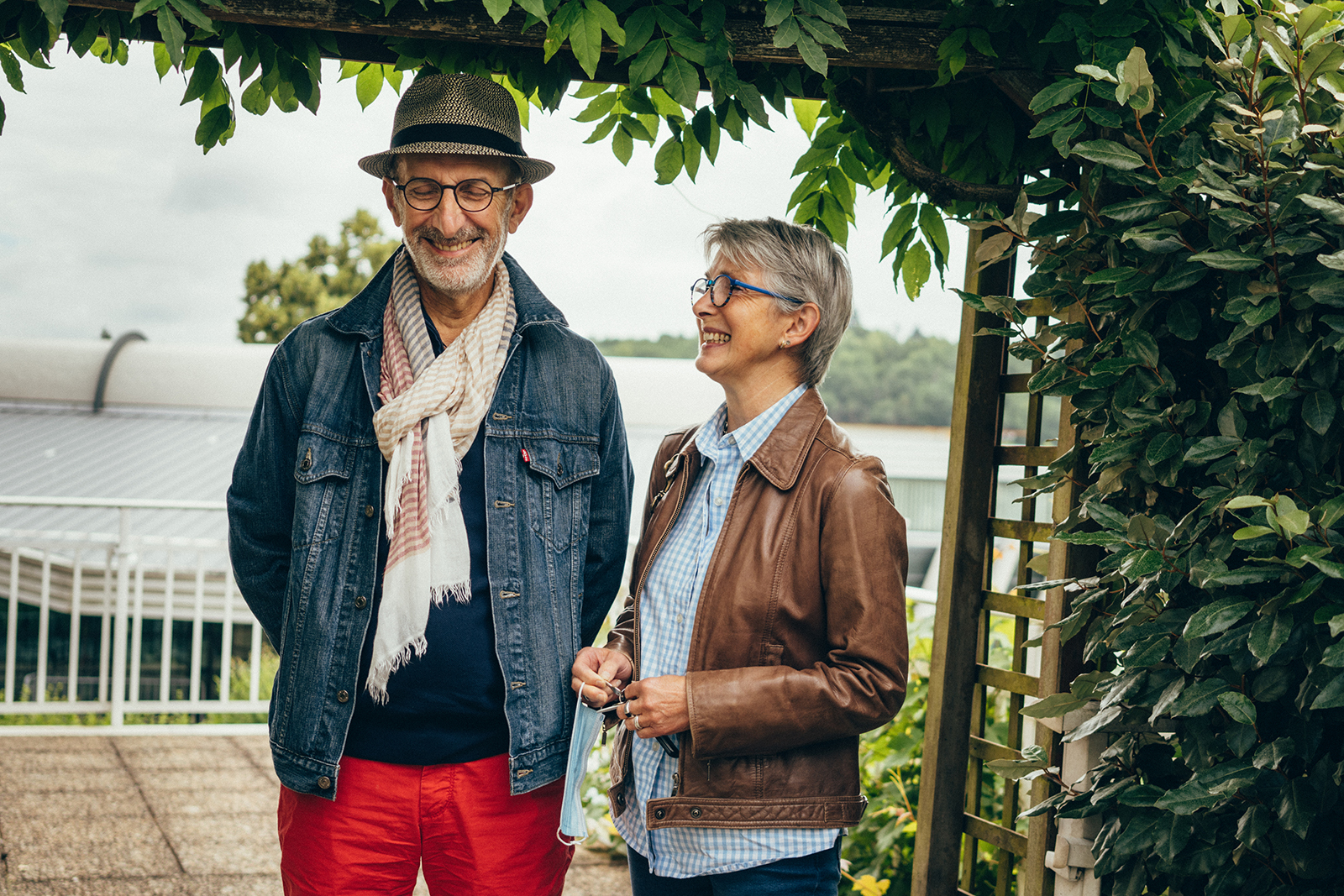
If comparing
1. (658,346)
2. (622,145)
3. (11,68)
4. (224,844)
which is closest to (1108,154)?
(622,145)

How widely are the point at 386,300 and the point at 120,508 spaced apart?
13.0ft

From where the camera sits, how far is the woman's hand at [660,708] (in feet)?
5.12

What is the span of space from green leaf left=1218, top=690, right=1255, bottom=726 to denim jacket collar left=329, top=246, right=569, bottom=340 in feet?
4.07

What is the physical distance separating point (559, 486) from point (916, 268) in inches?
42.8

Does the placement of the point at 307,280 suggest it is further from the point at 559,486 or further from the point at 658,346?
the point at 658,346

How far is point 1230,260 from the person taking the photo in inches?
60.7

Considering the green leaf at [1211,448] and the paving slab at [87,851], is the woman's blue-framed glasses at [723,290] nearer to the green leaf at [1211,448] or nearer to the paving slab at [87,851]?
the green leaf at [1211,448]

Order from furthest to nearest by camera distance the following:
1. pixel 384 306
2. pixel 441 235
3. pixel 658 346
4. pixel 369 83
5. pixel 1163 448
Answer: pixel 658 346, pixel 369 83, pixel 384 306, pixel 441 235, pixel 1163 448

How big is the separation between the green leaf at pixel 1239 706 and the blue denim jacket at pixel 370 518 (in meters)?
1.02

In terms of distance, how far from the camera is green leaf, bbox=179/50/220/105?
1987 millimetres

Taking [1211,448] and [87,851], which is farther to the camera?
[87,851]

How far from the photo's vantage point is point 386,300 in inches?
74.9

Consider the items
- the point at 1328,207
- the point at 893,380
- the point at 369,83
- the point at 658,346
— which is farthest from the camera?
the point at 893,380

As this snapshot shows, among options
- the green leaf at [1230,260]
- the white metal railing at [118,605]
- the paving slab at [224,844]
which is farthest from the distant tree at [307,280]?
the green leaf at [1230,260]
